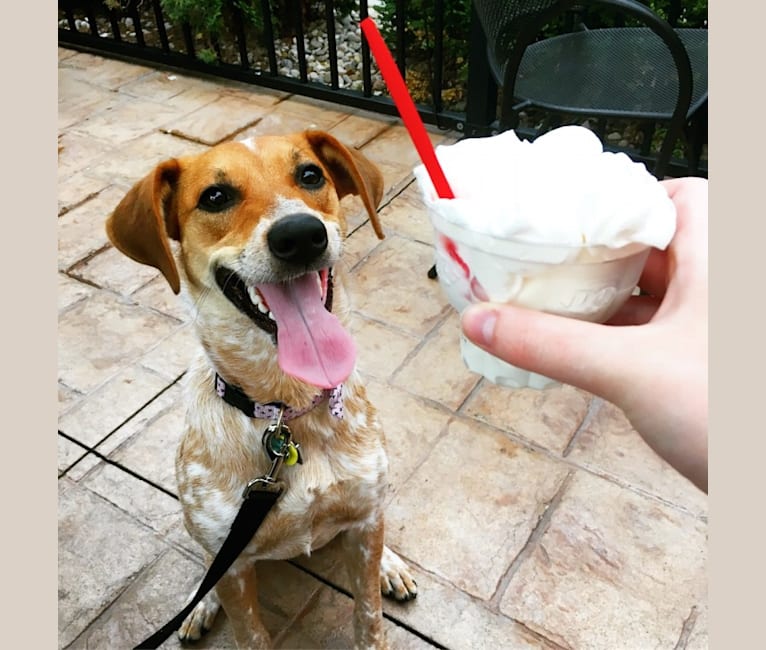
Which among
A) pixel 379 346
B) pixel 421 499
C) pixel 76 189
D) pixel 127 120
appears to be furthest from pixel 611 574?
pixel 127 120

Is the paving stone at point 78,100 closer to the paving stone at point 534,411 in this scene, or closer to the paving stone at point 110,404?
the paving stone at point 110,404

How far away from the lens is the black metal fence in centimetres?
424

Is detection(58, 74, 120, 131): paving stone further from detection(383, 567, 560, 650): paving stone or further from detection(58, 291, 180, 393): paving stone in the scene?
detection(383, 567, 560, 650): paving stone

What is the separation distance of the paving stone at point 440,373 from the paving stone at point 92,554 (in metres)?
1.13

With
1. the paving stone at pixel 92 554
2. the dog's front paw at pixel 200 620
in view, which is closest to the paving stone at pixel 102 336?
the paving stone at pixel 92 554

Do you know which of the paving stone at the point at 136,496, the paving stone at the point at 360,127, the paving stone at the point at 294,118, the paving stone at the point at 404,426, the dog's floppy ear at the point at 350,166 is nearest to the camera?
the dog's floppy ear at the point at 350,166

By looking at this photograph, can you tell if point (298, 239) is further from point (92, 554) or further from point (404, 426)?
point (92, 554)

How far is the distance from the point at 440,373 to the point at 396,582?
3.18ft

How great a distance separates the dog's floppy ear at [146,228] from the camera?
1.65 metres

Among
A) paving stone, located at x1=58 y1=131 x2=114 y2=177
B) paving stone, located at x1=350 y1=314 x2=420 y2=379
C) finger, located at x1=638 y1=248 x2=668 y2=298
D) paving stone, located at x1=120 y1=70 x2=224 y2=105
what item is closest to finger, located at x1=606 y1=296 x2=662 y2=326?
finger, located at x1=638 y1=248 x2=668 y2=298

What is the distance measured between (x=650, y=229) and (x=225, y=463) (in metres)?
1.13

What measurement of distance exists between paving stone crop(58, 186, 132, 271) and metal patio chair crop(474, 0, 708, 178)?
7.24ft

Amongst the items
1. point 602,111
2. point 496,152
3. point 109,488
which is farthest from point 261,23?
point 496,152

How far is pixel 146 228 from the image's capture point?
1.65m
